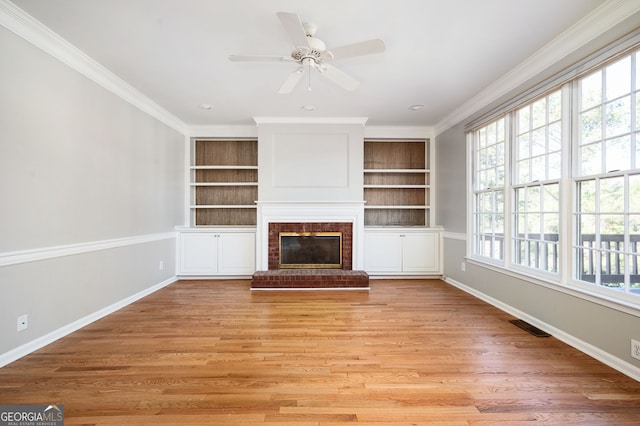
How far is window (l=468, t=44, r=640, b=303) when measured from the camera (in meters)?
2.02

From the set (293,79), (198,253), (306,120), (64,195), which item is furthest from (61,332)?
(306,120)

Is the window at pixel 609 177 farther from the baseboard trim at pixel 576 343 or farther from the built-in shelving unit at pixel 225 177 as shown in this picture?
the built-in shelving unit at pixel 225 177

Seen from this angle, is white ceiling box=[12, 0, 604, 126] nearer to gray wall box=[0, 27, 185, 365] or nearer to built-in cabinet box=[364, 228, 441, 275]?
gray wall box=[0, 27, 185, 365]

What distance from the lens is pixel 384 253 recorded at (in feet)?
15.7

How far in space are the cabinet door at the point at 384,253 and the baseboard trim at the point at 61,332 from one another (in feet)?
10.9

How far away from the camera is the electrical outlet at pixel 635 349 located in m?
1.87

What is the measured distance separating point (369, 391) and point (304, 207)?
310 cm

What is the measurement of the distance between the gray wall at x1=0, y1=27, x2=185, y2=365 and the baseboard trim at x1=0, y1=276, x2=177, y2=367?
0.11 ft

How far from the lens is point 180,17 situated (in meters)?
2.16

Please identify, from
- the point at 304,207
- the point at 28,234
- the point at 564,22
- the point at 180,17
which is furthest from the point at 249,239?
the point at 564,22

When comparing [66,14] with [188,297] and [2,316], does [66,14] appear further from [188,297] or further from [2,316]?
[188,297]

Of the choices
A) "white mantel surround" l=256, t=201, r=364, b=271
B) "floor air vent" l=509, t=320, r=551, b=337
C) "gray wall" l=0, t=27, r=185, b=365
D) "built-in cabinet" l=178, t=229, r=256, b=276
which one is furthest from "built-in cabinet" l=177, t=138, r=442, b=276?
"floor air vent" l=509, t=320, r=551, b=337

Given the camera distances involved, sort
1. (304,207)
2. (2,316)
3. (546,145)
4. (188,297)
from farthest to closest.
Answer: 1. (304,207)
2. (188,297)
3. (546,145)
4. (2,316)

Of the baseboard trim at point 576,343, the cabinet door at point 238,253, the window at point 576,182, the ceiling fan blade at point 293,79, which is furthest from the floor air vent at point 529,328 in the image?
the cabinet door at point 238,253
